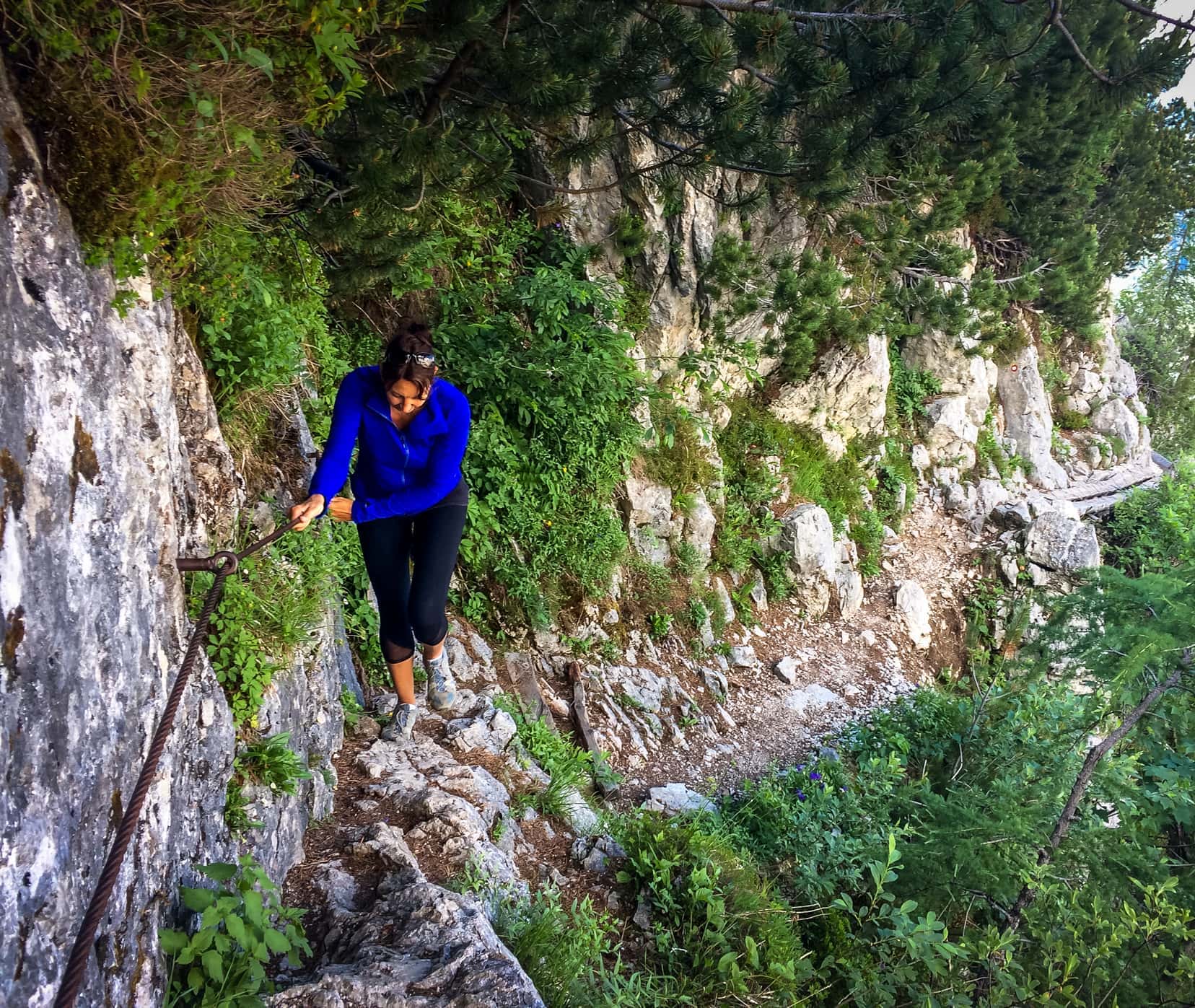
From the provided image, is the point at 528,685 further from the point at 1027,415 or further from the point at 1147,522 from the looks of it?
the point at 1147,522

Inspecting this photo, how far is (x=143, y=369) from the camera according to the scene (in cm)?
268

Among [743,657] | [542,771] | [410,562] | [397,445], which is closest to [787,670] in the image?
[743,657]

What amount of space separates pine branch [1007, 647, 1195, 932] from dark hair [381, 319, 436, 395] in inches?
184

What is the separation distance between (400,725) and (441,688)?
502 millimetres

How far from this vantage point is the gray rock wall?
186cm

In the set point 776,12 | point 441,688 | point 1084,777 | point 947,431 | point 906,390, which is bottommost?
point 1084,777

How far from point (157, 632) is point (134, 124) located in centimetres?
187

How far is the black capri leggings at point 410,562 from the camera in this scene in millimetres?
3764

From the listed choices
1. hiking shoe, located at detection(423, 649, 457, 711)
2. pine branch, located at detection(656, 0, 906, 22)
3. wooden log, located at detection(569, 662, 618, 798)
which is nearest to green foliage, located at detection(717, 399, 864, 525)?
wooden log, located at detection(569, 662, 618, 798)

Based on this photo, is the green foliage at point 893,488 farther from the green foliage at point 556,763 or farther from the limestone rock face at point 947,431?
the green foliage at point 556,763

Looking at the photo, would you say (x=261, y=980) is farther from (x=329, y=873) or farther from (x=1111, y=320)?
(x=1111, y=320)

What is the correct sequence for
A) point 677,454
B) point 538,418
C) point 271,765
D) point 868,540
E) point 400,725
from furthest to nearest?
point 868,540 < point 677,454 < point 538,418 < point 400,725 < point 271,765

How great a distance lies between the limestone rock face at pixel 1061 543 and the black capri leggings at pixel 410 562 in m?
13.4

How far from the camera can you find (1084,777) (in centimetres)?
494
